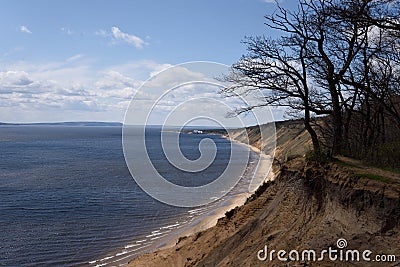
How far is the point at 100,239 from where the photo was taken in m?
22.8

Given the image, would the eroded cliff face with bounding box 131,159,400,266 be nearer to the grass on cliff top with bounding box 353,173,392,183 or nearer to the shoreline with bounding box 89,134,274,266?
the grass on cliff top with bounding box 353,173,392,183

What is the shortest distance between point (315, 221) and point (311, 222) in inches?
7.0

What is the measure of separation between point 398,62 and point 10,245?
2260 centimetres

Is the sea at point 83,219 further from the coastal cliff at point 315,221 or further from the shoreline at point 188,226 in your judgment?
the coastal cliff at point 315,221

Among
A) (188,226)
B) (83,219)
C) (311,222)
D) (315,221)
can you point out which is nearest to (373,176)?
(315,221)

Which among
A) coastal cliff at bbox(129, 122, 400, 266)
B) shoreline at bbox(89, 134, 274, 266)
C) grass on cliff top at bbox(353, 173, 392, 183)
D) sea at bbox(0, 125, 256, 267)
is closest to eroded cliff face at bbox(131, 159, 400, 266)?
coastal cliff at bbox(129, 122, 400, 266)

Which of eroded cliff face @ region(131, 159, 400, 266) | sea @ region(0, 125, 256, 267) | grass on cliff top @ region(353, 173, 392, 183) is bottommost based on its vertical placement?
sea @ region(0, 125, 256, 267)

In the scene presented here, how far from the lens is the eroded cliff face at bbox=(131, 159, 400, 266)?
777 centimetres

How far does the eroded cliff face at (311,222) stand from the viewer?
7.77m

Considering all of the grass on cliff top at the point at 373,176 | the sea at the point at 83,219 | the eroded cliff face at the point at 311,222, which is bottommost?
the sea at the point at 83,219

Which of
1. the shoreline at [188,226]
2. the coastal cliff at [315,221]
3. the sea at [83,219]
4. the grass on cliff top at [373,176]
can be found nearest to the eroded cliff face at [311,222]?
the coastal cliff at [315,221]

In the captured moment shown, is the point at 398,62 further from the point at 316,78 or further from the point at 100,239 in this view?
the point at 100,239

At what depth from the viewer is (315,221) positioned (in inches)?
389

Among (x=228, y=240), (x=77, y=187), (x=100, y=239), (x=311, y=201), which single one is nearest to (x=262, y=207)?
→ (x=228, y=240)
